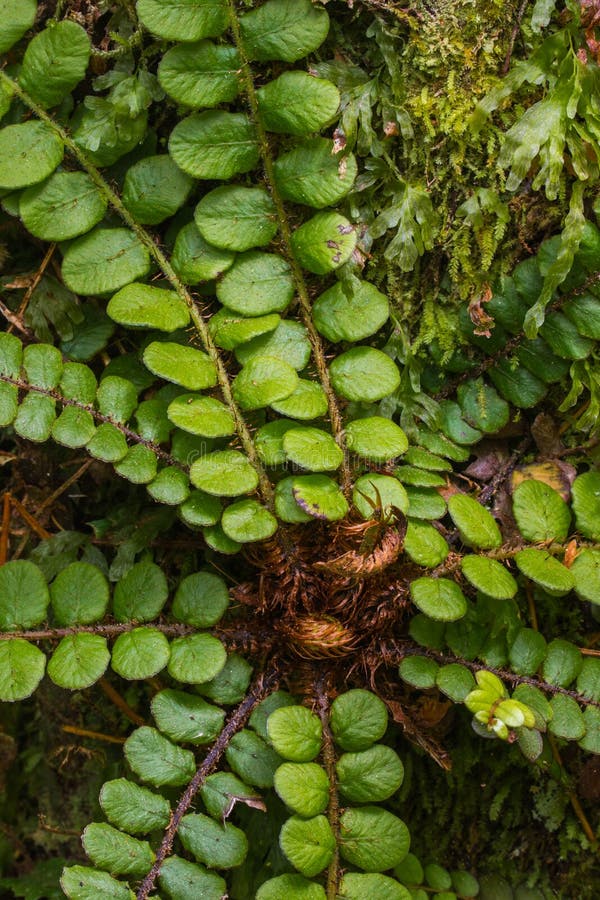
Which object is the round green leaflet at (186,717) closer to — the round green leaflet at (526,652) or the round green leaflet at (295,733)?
the round green leaflet at (295,733)

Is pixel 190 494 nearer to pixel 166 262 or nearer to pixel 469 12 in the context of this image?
pixel 166 262

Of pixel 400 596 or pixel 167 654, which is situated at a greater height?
pixel 400 596

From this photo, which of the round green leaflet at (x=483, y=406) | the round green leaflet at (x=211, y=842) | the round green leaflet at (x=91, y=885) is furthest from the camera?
the round green leaflet at (x=483, y=406)

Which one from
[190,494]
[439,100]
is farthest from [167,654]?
[439,100]

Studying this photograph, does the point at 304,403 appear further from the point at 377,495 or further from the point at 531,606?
the point at 531,606

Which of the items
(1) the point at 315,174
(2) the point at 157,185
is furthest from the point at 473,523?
(2) the point at 157,185

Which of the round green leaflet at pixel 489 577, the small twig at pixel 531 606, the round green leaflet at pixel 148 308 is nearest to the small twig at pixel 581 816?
the small twig at pixel 531 606
